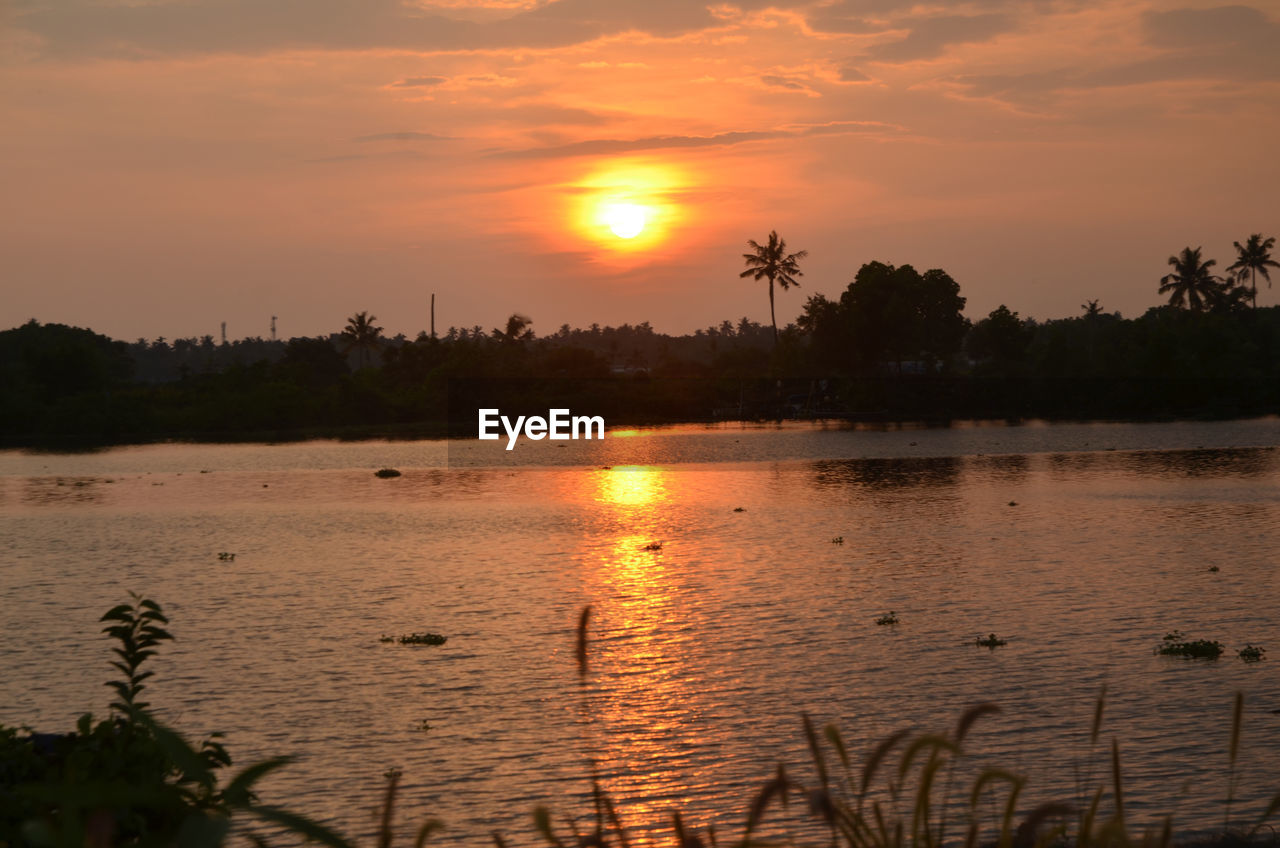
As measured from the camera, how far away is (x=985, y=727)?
18.0 metres

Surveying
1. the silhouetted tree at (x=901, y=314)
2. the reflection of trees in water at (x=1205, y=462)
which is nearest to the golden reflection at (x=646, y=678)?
the reflection of trees in water at (x=1205, y=462)

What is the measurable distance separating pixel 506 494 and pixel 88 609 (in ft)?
121

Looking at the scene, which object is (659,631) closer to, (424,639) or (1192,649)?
(424,639)

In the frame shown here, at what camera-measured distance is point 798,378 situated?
169m

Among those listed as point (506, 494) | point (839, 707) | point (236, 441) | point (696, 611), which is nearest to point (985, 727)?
point (839, 707)

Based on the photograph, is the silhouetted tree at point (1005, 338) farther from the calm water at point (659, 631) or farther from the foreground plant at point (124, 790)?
the foreground plant at point (124, 790)

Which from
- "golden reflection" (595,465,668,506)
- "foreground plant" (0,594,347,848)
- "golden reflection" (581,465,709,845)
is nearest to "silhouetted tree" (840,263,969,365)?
"golden reflection" (595,465,668,506)

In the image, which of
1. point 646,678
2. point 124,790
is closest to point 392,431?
point 646,678

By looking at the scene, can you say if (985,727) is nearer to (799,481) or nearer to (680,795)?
(680,795)

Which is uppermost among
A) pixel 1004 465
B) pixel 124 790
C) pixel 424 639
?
pixel 124 790

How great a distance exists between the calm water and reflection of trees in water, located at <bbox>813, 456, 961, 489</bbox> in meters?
4.86

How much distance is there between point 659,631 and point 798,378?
143851 mm

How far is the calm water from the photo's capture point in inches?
652

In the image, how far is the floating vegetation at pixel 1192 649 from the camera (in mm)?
22094
